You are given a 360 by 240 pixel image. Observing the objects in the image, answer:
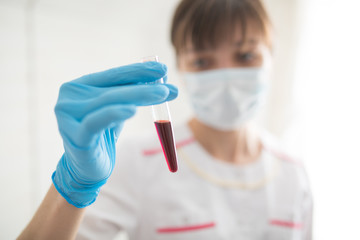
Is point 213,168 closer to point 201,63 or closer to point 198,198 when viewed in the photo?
point 198,198

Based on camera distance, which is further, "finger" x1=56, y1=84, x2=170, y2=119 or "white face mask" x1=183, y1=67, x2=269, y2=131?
"white face mask" x1=183, y1=67, x2=269, y2=131

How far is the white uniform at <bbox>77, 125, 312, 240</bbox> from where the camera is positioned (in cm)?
86

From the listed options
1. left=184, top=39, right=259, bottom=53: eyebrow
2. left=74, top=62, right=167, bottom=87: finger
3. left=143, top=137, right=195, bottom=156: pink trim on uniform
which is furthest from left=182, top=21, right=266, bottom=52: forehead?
left=74, top=62, right=167, bottom=87: finger

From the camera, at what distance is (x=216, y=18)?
0.88 m

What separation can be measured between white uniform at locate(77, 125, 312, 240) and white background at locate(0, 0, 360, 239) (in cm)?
22

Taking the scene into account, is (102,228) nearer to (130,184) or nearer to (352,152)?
(130,184)

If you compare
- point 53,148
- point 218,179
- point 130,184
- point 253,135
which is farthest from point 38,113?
point 253,135

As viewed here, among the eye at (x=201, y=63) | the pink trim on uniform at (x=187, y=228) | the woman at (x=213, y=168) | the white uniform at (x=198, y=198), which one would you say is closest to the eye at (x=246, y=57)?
the woman at (x=213, y=168)

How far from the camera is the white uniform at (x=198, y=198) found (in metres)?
0.86

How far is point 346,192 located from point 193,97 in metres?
0.70

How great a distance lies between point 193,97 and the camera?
0.96 metres

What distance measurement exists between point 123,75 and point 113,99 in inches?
3.0

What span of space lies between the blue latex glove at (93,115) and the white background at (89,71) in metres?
0.39

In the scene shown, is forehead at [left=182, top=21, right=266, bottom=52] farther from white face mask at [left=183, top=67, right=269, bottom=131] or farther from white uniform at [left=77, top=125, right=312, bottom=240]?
white uniform at [left=77, top=125, right=312, bottom=240]
